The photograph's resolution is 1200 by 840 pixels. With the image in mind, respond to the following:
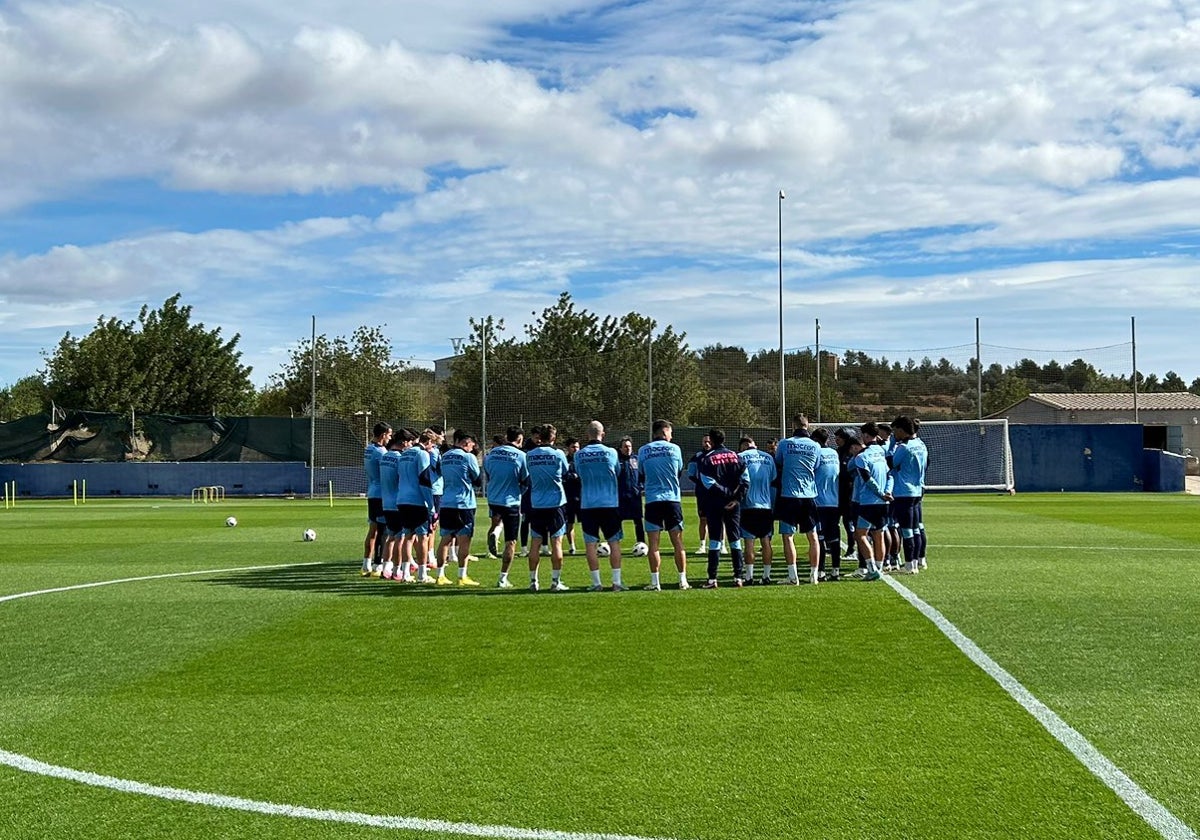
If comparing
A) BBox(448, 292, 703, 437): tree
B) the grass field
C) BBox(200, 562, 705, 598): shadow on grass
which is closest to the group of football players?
BBox(200, 562, 705, 598): shadow on grass

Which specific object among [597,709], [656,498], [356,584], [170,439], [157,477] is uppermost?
[170,439]

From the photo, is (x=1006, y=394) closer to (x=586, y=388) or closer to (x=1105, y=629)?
(x=586, y=388)

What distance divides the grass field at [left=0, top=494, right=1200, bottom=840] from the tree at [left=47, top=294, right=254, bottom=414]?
156ft

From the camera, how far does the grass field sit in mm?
5395

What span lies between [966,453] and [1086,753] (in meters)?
39.8

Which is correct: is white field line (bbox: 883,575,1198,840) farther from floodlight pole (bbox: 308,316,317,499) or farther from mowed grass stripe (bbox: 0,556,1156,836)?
floodlight pole (bbox: 308,316,317,499)

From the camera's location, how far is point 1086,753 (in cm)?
625

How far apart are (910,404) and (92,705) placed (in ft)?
149

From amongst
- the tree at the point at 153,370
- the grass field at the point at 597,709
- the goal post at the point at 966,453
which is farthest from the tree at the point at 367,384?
the grass field at the point at 597,709

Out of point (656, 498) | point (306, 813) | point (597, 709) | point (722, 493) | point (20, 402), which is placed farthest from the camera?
point (20, 402)

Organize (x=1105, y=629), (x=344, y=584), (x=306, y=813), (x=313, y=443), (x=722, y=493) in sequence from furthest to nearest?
(x=313, y=443), (x=344, y=584), (x=722, y=493), (x=1105, y=629), (x=306, y=813)

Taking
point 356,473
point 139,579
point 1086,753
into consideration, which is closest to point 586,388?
point 356,473

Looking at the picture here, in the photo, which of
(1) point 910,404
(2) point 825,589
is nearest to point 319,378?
(1) point 910,404

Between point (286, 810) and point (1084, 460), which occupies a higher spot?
point (1084, 460)
